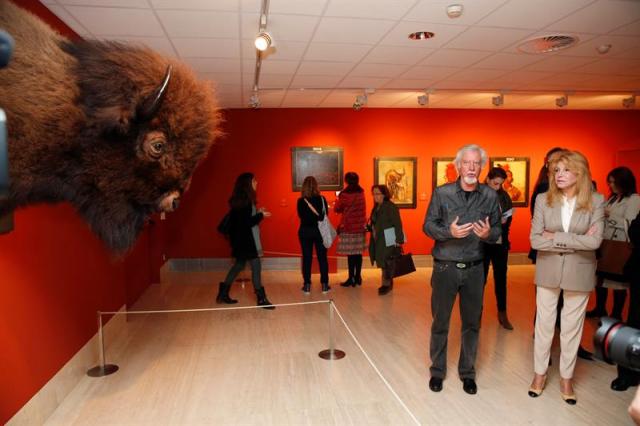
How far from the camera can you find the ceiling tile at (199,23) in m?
3.96

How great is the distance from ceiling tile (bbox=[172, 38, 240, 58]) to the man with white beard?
10.0 feet

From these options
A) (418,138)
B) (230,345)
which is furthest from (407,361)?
(418,138)

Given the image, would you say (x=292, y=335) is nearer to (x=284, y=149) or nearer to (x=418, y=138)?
(x=284, y=149)

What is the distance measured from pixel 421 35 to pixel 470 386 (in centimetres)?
374

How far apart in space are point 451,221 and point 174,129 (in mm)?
2975

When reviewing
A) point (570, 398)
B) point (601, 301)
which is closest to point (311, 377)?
point (570, 398)

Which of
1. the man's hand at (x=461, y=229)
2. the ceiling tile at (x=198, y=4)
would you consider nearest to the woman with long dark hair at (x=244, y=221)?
the ceiling tile at (x=198, y=4)

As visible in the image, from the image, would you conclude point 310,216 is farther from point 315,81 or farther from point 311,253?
point 315,81

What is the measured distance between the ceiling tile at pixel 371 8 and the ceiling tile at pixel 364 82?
98.0 inches

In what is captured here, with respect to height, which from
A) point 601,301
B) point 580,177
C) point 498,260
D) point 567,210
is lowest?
point 601,301

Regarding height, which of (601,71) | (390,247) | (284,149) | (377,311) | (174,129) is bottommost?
(377,311)

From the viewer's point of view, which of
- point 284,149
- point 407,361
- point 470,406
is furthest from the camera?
point 284,149

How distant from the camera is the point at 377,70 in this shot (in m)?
6.09

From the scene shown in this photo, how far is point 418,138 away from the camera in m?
9.32
